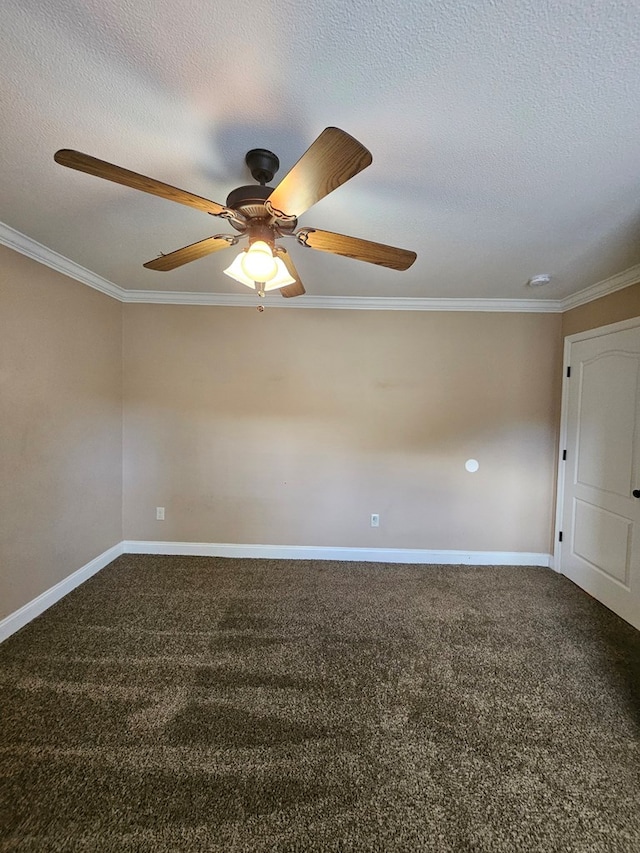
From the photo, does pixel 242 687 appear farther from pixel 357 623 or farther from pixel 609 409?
pixel 609 409

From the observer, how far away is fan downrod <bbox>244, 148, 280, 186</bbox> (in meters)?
1.31

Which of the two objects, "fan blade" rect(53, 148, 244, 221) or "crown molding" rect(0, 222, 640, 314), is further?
"crown molding" rect(0, 222, 640, 314)

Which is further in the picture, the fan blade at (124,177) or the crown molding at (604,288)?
the crown molding at (604,288)

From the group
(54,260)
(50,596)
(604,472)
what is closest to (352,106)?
(54,260)

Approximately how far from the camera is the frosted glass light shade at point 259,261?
1321mm

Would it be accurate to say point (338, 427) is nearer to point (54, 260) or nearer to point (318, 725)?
point (318, 725)

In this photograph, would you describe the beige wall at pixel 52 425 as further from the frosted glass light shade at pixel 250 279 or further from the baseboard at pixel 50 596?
the frosted glass light shade at pixel 250 279

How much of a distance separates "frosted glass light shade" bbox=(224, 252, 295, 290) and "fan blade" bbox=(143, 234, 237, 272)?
101mm

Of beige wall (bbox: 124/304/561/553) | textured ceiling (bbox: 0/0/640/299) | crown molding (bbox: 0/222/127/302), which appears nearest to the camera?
textured ceiling (bbox: 0/0/640/299)

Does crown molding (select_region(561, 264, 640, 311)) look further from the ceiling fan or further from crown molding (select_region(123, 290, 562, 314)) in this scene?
the ceiling fan

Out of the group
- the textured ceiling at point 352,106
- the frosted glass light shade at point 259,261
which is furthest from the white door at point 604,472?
the frosted glass light shade at point 259,261

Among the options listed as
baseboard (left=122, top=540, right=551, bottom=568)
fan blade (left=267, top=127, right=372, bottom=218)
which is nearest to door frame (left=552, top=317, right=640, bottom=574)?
baseboard (left=122, top=540, right=551, bottom=568)

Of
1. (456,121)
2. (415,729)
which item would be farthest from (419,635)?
(456,121)

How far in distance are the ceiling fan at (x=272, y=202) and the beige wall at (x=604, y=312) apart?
1.97 m
